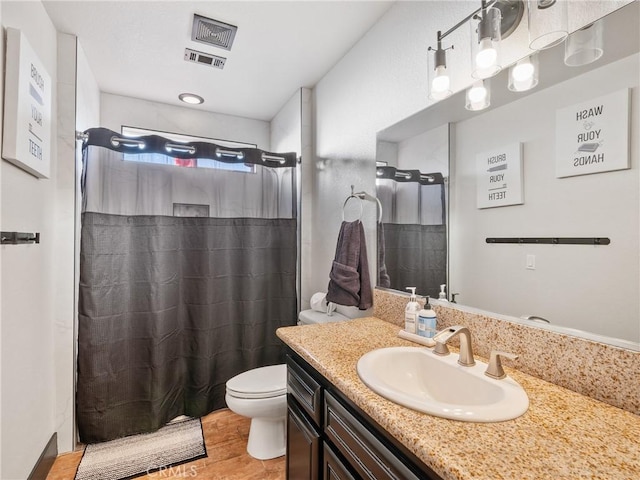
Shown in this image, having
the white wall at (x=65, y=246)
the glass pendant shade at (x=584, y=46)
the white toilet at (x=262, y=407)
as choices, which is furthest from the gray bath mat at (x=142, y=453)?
the glass pendant shade at (x=584, y=46)

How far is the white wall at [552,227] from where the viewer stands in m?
0.81

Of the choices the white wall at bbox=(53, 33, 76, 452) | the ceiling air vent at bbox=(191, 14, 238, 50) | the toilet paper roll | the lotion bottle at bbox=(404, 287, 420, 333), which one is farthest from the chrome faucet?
the white wall at bbox=(53, 33, 76, 452)

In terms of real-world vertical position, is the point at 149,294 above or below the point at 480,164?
below

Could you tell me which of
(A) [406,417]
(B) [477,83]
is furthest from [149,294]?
(B) [477,83]

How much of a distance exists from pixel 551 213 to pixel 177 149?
2067 millimetres

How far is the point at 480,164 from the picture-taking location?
1195 millimetres

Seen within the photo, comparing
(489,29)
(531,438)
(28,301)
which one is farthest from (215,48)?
(531,438)

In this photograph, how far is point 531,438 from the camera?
0.67 metres

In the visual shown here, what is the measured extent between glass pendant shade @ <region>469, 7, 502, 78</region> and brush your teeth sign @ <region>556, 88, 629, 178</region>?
0.97 feet

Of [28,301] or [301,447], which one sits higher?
[28,301]

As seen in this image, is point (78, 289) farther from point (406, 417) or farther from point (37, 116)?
point (406, 417)

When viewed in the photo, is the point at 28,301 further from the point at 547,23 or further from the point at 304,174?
the point at 547,23

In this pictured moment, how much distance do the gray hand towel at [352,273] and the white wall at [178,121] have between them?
1775mm

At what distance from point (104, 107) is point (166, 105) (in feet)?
1.51
